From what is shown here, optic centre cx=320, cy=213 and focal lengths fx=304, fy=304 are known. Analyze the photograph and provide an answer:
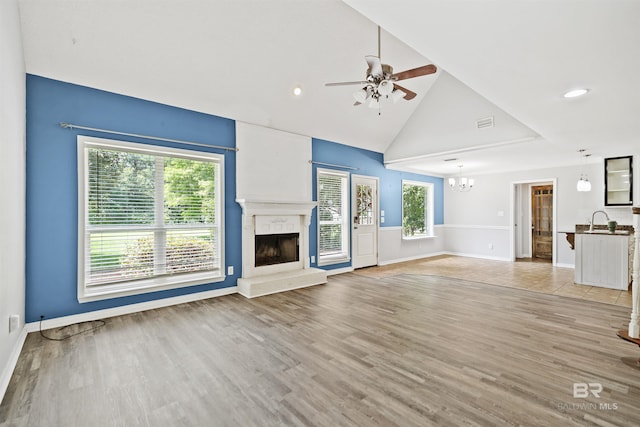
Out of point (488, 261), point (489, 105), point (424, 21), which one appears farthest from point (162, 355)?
point (488, 261)

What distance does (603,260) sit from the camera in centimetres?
524

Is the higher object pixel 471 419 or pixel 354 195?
pixel 354 195

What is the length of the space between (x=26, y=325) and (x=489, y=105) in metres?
7.13

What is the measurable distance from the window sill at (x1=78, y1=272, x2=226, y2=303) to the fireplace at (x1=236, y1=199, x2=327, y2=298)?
526mm

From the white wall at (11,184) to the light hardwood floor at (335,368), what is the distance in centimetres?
31

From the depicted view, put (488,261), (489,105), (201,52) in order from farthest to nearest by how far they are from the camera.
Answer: (488,261)
(489,105)
(201,52)

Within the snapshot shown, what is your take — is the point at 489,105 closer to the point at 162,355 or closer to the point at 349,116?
the point at 349,116

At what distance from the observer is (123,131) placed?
3844mm

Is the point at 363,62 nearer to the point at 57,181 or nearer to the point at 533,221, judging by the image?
the point at 57,181

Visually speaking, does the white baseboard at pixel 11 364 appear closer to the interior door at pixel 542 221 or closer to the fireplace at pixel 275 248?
the fireplace at pixel 275 248

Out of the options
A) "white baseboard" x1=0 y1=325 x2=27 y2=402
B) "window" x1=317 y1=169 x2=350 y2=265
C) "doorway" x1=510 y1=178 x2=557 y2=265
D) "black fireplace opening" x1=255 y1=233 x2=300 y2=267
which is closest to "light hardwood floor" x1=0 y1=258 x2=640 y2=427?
"white baseboard" x1=0 y1=325 x2=27 y2=402

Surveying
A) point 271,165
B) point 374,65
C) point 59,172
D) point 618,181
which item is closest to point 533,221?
point 618,181

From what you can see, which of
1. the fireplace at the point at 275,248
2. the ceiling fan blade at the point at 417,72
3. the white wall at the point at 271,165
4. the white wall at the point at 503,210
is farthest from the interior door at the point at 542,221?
the ceiling fan blade at the point at 417,72

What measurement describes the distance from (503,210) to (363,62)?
19.5 ft
